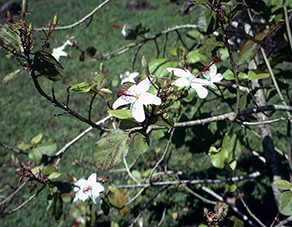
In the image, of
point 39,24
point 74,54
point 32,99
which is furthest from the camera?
point 39,24

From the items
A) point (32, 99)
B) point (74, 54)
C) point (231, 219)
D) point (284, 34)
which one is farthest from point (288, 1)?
point (74, 54)

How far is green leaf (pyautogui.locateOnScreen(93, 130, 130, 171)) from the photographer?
881 millimetres

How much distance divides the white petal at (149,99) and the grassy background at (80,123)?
21.0 inches

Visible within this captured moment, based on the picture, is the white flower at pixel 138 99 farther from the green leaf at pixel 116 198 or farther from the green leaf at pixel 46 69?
the green leaf at pixel 116 198

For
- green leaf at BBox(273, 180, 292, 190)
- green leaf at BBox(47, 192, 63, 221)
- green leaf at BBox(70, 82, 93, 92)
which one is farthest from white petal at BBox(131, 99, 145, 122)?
green leaf at BBox(47, 192, 63, 221)

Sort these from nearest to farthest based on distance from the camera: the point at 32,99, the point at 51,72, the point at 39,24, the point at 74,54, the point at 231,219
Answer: the point at 51,72
the point at 231,219
the point at 32,99
the point at 74,54
the point at 39,24

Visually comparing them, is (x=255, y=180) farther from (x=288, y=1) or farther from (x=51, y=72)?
(x=51, y=72)

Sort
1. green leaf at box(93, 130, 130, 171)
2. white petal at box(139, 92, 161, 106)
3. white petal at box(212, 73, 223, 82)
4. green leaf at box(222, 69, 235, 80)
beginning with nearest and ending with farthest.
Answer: white petal at box(139, 92, 161, 106) < green leaf at box(93, 130, 130, 171) < white petal at box(212, 73, 223, 82) < green leaf at box(222, 69, 235, 80)

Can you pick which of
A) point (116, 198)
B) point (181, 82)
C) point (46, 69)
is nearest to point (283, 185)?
point (181, 82)

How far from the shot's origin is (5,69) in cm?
558

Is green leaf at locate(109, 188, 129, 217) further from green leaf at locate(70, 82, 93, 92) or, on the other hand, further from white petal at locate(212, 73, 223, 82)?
white petal at locate(212, 73, 223, 82)

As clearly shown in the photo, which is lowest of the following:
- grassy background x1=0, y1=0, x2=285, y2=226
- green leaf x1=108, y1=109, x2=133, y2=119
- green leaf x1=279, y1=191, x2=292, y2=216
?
grassy background x1=0, y1=0, x2=285, y2=226

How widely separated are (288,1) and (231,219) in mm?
1172

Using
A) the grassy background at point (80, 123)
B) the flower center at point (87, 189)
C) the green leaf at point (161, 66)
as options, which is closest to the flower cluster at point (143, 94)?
the grassy background at point (80, 123)
